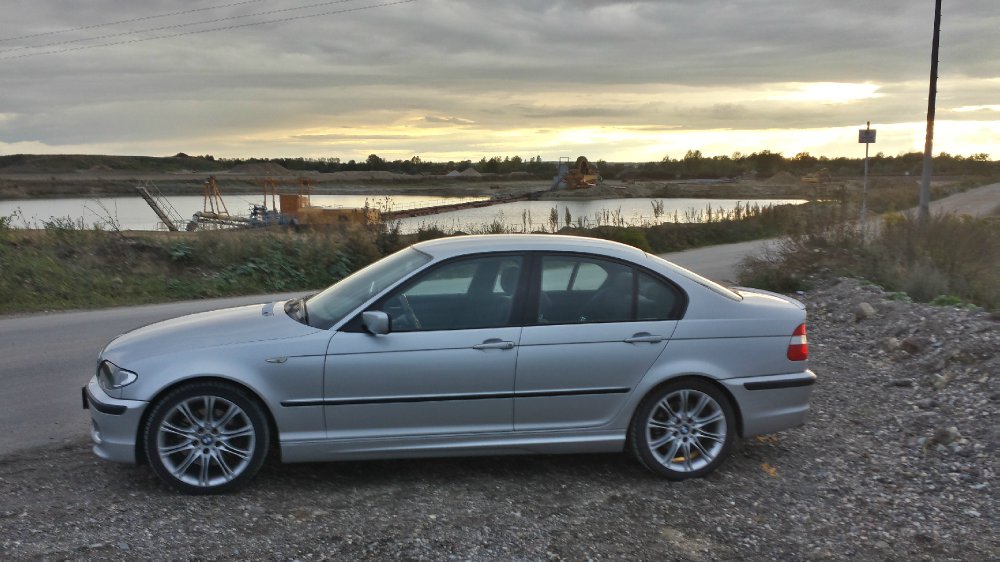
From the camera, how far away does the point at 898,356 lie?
29.2 ft

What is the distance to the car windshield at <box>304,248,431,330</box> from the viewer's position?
→ 17.9ft

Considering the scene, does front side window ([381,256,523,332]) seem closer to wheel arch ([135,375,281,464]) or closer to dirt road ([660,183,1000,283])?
wheel arch ([135,375,281,464])

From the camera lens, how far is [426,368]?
17.1 feet

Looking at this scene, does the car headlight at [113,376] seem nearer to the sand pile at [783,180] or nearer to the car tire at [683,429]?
the car tire at [683,429]

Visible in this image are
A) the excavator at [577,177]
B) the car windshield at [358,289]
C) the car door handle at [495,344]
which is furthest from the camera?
the excavator at [577,177]

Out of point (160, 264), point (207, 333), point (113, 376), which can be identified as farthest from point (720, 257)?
point (113, 376)

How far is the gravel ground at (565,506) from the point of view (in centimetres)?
441

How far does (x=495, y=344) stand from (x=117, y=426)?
2263 mm

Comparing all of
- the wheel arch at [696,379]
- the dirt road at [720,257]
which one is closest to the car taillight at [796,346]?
the wheel arch at [696,379]

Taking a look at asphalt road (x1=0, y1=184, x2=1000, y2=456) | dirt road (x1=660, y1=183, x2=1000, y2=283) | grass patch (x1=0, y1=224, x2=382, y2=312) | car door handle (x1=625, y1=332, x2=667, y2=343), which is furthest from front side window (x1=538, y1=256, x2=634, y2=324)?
dirt road (x1=660, y1=183, x2=1000, y2=283)

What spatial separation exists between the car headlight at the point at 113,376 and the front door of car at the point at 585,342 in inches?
90.4

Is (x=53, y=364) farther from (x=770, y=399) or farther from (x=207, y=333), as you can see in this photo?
(x=770, y=399)

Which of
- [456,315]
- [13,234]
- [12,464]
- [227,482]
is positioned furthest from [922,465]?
[13,234]

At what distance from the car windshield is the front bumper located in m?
1.15
